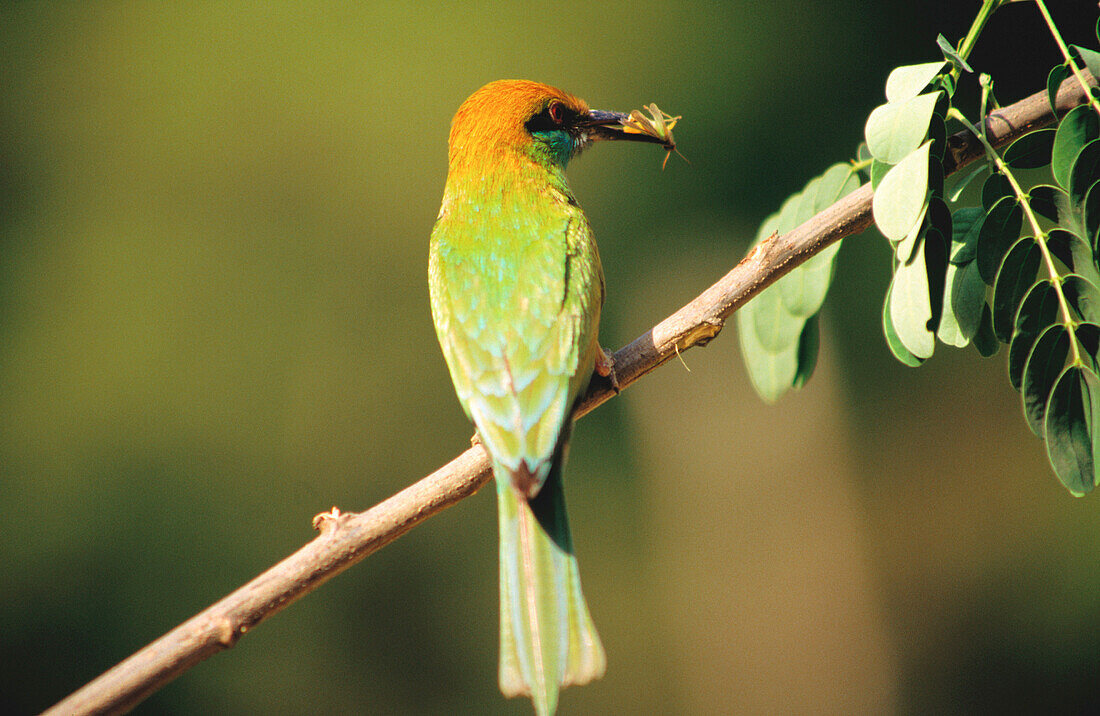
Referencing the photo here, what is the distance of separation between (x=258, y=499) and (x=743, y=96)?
12.3 feet

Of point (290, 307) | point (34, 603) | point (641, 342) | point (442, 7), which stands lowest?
point (641, 342)

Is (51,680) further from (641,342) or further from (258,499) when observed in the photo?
(641,342)

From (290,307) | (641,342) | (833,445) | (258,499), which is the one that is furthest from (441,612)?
(641,342)

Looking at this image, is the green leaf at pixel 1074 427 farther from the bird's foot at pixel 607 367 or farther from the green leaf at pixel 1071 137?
the bird's foot at pixel 607 367

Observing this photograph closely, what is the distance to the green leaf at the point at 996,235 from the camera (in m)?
1.41

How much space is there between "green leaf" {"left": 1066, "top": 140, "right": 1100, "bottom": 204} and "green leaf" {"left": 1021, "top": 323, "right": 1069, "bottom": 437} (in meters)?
0.19

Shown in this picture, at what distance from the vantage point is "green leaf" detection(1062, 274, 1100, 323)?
1.32 m

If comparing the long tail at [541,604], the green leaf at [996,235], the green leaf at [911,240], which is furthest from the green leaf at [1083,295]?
the long tail at [541,604]

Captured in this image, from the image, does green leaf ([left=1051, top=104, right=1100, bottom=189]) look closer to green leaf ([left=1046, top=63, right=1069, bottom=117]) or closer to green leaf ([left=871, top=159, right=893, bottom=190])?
green leaf ([left=1046, top=63, right=1069, bottom=117])

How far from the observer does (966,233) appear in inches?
58.1

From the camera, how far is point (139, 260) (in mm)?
5152

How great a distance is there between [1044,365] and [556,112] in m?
1.64

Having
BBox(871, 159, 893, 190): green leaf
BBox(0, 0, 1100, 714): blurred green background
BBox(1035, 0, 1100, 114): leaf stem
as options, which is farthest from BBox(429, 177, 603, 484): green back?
BBox(0, 0, 1100, 714): blurred green background

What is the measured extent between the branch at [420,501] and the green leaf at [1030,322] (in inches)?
11.7
